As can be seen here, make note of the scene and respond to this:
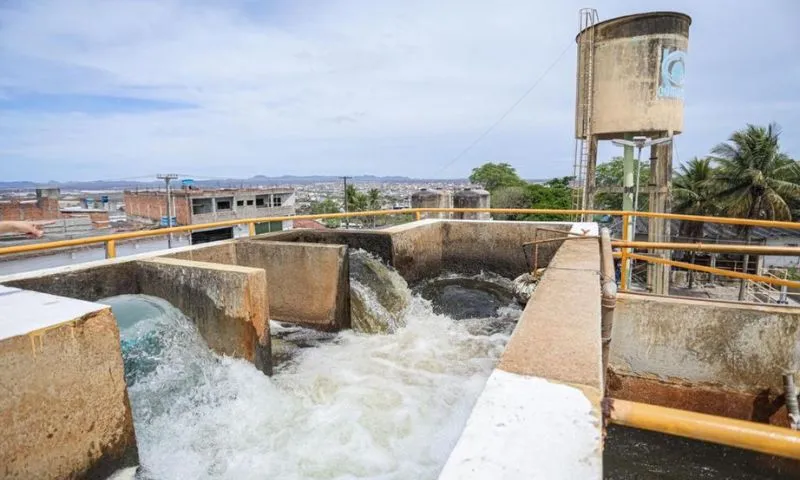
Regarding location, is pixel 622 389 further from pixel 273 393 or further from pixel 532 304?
pixel 273 393

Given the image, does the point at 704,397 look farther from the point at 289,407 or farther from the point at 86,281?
the point at 86,281

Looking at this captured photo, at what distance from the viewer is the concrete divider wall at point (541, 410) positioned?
4.38 feet

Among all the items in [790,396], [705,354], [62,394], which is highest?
[62,394]

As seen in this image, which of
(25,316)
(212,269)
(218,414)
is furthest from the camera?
(212,269)

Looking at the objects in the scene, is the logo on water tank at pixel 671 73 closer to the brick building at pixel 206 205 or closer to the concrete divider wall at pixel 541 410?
the concrete divider wall at pixel 541 410

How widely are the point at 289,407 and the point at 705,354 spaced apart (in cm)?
356

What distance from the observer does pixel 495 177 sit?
159ft

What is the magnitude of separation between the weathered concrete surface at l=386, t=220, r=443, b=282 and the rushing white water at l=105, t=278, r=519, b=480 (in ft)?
6.79

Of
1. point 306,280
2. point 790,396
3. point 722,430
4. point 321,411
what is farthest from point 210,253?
Result: point 790,396

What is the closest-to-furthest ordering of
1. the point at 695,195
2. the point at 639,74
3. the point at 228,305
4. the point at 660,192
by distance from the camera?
the point at 228,305 → the point at 639,74 → the point at 660,192 → the point at 695,195

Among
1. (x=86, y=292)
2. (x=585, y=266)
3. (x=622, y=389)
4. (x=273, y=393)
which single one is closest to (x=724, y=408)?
(x=622, y=389)

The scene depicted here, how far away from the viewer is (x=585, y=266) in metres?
3.85

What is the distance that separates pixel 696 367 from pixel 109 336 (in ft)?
14.8

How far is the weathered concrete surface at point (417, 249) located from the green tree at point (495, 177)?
39.6 meters
